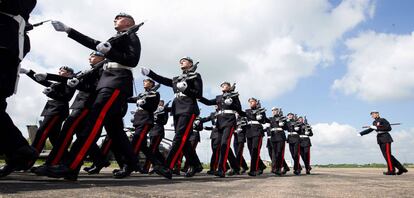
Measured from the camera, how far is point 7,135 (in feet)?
11.8

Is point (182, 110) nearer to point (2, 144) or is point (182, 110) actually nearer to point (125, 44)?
point (125, 44)

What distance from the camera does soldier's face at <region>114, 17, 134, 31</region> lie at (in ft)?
15.7

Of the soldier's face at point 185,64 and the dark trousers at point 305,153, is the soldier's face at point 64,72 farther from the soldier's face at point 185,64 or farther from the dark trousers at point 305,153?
the dark trousers at point 305,153

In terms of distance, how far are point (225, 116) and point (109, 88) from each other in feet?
13.0

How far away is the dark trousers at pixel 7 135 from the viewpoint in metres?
3.56

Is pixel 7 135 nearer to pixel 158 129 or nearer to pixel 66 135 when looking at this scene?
pixel 66 135

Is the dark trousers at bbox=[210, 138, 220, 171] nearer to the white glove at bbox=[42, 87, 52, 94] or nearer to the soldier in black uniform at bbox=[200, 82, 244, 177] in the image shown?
the soldier in black uniform at bbox=[200, 82, 244, 177]

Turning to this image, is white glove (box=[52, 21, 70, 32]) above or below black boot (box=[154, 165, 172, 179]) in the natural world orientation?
above

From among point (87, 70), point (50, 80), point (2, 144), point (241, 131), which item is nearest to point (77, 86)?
point (87, 70)

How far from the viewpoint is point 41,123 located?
636 cm

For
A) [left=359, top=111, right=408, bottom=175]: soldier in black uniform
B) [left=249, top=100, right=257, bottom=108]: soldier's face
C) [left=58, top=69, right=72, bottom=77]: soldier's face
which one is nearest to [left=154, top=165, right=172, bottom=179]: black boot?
[left=58, top=69, right=72, bottom=77]: soldier's face

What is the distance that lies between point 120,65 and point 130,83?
251 mm

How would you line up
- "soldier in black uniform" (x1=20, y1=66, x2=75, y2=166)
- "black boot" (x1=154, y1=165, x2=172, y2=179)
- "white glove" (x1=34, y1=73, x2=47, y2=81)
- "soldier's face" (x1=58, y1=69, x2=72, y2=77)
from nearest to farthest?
1. "black boot" (x1=154, y1=165, x2=172, y2=179)
2. "white glove" (x1=34, y1=73, x2=47, y2=81)
3. "soldier in black uniform" (x1=20, y1=66, x2=75, y2=166)
4. "soldier's face" (x1=58, y1=69, x2=72, y2=77)

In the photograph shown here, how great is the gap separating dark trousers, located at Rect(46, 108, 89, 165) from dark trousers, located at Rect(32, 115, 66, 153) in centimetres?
57
